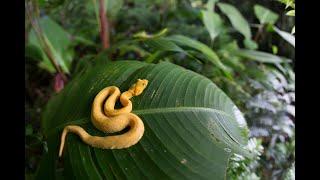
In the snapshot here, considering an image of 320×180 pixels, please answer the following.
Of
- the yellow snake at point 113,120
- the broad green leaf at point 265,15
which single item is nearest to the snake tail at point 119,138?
the yellow snake at point 113,120

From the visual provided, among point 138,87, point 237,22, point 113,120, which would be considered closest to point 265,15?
point 237,22

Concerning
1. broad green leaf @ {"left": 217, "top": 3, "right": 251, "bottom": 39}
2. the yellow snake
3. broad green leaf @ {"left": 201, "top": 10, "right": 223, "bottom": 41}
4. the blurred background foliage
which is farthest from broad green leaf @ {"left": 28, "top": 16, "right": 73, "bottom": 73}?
the yellow snake

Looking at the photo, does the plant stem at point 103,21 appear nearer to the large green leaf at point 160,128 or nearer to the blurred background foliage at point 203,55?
the blurred background foliage at point 203,55

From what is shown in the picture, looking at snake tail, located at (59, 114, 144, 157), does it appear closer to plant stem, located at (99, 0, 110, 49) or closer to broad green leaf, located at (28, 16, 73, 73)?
plant stem, located at (99, 0, 110, 49)

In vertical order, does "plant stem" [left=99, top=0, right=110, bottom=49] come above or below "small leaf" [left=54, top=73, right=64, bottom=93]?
→ above
